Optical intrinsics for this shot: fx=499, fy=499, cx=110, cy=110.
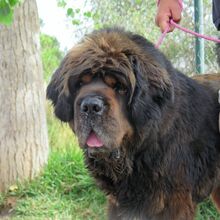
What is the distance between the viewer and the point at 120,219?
362 centimetres

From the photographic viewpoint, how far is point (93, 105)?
295cm

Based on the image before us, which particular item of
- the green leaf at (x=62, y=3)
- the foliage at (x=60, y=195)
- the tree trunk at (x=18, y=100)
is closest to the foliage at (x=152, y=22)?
the green leaf at (x=62, y=3)

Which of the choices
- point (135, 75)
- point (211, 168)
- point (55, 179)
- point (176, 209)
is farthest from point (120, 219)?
point (55, 179)

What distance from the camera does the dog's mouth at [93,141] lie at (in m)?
3.09

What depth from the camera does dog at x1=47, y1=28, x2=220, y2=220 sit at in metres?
3.11

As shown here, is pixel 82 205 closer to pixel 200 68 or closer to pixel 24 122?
pixel 24 122

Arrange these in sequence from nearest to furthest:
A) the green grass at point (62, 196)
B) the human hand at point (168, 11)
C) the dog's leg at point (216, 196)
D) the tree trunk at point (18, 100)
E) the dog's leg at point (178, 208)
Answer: the dog's leg at point (178, 208), the human hand at point (168, 11), the dog's leg at point (216, 196), the green grass at point (62, 196), the tree trunk at point (18, 100)

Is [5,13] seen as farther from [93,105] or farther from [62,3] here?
[62,3]

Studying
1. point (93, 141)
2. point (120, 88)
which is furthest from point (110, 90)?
point (93, 141)

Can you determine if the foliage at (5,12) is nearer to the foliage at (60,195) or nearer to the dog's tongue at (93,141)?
the dog's tongue at (93,141)

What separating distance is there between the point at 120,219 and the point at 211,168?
0.76 m

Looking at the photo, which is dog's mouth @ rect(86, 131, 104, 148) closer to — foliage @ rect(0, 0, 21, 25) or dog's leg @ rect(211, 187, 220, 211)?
foliage @ rect(0, 0, 21, 25)

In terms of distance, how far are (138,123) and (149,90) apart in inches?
8.9

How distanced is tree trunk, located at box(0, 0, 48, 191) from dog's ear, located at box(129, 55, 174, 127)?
2169 mm
